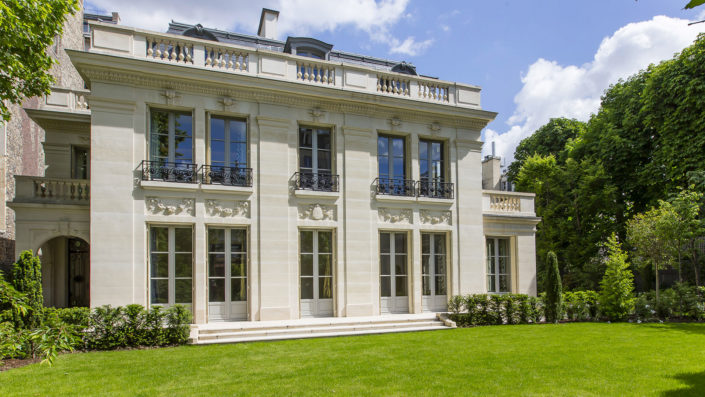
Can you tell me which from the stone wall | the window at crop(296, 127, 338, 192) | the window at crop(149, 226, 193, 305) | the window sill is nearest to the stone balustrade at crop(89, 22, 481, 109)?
the window at crop(296, 127, 338, 192)

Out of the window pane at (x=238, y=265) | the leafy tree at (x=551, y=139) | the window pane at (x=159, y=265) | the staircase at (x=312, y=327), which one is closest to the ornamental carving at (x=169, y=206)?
the window pane at (x=159, y=265)

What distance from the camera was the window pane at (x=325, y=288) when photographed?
13.9 meters

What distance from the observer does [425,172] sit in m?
15.8

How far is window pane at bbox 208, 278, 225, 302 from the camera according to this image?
1259 centimetres

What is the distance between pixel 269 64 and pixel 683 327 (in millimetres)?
14592

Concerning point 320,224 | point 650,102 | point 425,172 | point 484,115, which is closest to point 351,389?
point 320,224

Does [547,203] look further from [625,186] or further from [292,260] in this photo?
[292,260]

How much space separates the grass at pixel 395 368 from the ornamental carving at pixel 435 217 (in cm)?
456

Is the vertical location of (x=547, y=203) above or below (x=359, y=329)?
above

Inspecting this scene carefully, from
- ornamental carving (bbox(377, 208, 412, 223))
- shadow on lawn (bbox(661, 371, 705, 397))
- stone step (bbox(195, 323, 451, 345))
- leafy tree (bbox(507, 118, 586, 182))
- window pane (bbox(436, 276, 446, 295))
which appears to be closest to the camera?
shadow on lawn (bbox(661, 371, 705, 397))

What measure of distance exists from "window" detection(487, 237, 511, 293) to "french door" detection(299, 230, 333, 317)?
20.8 ft

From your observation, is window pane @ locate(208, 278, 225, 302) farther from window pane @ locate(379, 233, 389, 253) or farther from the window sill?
window pane @ locate(379, 233, 389, 253)

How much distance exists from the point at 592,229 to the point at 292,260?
17629 mm

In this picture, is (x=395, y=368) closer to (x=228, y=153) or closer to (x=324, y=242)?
(x=324, y=242)
